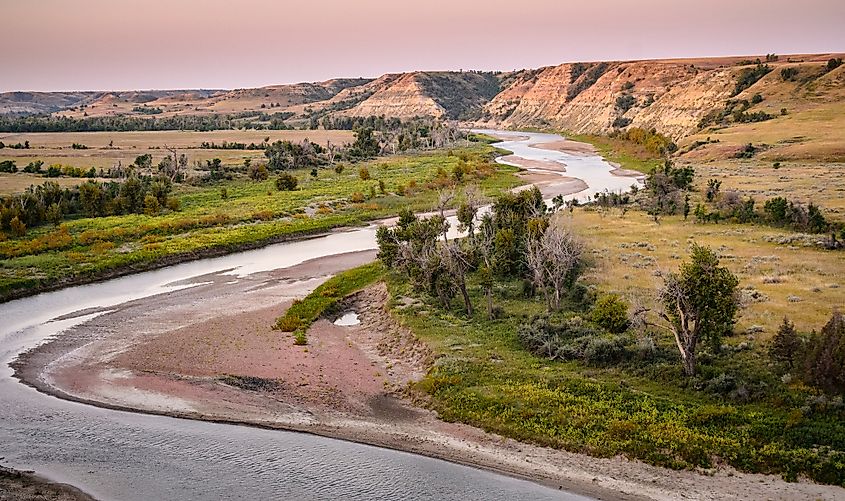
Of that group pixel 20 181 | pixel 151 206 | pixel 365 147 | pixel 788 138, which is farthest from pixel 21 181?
pixel 788 138

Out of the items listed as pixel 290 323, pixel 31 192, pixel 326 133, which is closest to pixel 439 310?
pixel 290 323

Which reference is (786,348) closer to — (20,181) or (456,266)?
(456,266)

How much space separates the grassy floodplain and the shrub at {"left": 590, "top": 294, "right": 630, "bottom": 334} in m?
33.6

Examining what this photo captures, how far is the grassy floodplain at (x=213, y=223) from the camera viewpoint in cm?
4656

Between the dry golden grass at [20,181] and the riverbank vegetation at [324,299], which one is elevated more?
the dry golden grass at [20,181]

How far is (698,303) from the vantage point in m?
24.5

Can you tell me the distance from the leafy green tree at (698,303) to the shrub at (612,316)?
3224mm

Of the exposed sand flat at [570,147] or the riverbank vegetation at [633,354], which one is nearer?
the riverbank vegetation at [633,354]

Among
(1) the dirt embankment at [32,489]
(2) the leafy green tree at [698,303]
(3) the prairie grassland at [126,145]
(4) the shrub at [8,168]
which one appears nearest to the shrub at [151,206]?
(4) the shrub at [8,168]

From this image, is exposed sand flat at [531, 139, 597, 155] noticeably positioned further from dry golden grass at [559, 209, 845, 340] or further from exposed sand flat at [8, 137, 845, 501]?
exposed sand flat at [8, 137, 845, 501]

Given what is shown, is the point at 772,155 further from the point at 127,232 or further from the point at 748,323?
the point at 127,232

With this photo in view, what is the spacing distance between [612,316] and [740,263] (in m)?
15.1

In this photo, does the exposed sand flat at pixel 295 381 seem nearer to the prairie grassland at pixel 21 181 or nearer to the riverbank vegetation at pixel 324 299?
the riverbank vegetation at pixel 324 299

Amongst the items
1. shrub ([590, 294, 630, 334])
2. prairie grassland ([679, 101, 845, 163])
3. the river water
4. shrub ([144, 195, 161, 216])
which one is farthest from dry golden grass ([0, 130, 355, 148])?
shrub ([590, 294, 630, 334])
